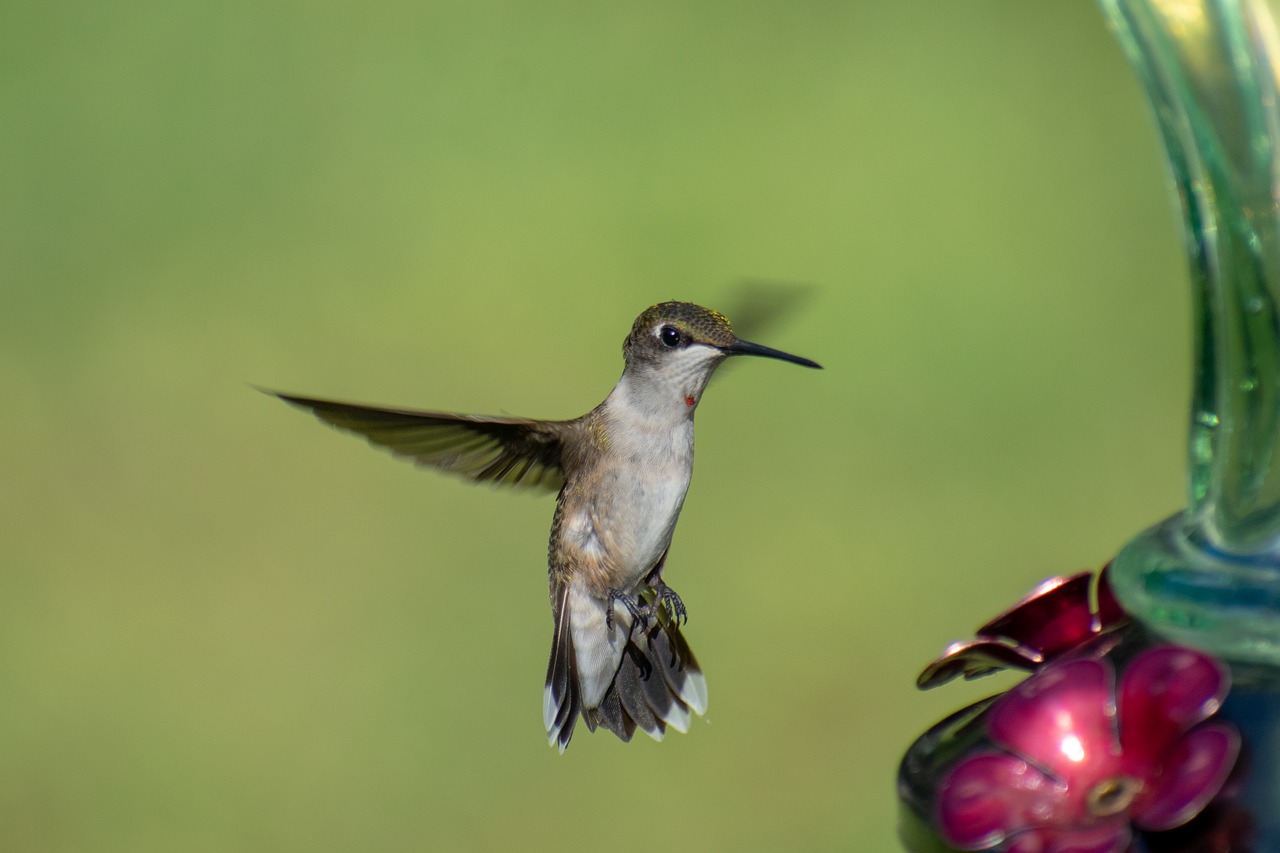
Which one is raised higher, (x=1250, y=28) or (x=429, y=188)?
(x=429, y=188)

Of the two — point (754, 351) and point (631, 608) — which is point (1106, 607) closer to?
point (754, 351)

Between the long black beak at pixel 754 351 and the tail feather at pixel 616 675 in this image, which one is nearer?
the long black beak at pixel 754 351

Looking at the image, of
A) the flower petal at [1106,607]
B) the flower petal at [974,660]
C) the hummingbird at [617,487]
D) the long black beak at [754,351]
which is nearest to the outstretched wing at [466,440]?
the hummingbird at [617,487]

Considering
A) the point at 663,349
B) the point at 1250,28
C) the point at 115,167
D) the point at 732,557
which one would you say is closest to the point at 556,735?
the point at 663,349

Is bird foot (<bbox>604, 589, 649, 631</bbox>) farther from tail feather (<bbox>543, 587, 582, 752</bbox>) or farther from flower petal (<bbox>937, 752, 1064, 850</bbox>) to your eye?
flower petal (<bbox>937, 752, 1064, 850</bbox>)

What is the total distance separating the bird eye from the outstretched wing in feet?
0.73

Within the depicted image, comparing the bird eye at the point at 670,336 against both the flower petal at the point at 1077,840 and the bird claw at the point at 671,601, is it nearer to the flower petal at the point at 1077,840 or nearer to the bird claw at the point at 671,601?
the bird claw at the point at 671,601

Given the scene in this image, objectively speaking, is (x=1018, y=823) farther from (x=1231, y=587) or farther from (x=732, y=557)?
(x=732, y=557)

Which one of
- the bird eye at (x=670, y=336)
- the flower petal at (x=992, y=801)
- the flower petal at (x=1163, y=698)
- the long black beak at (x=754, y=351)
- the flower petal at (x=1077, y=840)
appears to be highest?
the bird eye at (x=670, y=336)

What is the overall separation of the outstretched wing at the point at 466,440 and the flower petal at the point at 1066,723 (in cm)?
80

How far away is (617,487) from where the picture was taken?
221 cm

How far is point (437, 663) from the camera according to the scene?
4621 mm

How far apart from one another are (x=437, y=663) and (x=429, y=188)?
1.93 meters

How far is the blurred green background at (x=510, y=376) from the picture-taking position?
4605 mm
